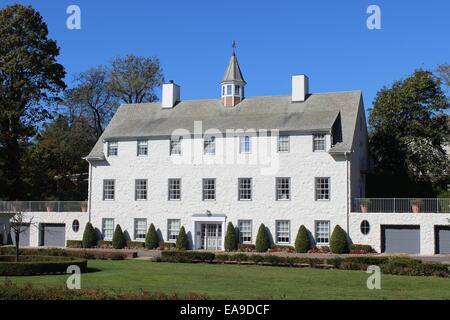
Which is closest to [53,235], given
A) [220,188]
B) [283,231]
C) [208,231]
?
[208,231]

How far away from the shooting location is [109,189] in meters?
50.3

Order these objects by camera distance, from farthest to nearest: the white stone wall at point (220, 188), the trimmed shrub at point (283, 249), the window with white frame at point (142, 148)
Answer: the window with white frame at point (142, 148) < the white stone wall at point (220, 188) < the trimmed shrub at point (283, 249)

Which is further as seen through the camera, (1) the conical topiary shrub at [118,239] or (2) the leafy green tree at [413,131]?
(2) the leafy green tree at [413,131]

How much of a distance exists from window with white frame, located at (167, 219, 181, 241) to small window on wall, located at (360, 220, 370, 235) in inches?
550

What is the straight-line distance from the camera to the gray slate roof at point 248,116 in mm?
45594

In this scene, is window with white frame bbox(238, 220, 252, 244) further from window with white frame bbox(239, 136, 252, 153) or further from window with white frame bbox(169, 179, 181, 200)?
window with white frame bbox(169, 179, 181, 200)

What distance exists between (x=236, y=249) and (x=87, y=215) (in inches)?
528

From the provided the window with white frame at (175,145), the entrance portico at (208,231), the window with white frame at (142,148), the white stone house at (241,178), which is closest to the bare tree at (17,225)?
the white stone house at (241,178)

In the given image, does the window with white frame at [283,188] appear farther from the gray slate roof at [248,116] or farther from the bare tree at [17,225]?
the bare tree at [17,225]

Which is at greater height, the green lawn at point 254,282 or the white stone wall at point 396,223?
the white stone wall at point 396,223

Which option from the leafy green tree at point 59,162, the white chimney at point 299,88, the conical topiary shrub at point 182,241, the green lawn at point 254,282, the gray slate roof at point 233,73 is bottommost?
the green lawn at point 254,282

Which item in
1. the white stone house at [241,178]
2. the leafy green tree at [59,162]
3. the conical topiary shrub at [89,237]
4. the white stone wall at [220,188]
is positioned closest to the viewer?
the white stone house at [241,178]

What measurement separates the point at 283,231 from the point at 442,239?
1091 centimetres

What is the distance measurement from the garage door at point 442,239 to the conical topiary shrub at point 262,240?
11.6 meters
